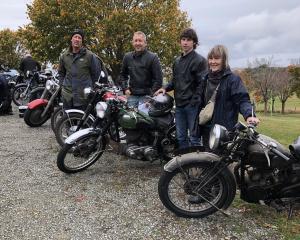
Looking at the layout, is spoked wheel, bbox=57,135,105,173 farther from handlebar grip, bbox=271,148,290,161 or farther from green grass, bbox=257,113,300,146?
green grass, bbox=257,113,300,146

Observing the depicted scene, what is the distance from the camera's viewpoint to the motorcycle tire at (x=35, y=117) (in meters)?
8.96

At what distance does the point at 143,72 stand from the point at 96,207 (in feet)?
7.93

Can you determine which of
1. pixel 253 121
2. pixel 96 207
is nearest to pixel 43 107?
pixel 96 207

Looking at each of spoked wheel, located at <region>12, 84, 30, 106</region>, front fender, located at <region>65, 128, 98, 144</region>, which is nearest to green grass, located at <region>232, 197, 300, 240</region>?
front fender, located at <region>65, 128, 98, 144</region>

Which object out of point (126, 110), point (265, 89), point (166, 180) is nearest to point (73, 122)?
point (126, 110)

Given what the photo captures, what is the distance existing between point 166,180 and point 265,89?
168 feet

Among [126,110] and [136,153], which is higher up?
[126,110]

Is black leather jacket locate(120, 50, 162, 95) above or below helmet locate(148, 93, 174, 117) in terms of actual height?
above

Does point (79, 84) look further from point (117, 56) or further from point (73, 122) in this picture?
point (117, 56)

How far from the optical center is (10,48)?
1496 inches

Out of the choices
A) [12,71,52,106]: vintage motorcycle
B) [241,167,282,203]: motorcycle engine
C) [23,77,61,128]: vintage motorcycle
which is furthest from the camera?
[12,71,52,106]: vintage motorcycle

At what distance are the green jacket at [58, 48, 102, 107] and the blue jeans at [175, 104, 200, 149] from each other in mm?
2151

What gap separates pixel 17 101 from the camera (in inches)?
496

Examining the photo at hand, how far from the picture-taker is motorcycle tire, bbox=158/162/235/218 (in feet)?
13.5
